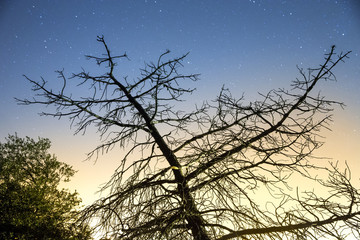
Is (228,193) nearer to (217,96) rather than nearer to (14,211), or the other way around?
(217,96)

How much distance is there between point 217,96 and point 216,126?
1.64 feet

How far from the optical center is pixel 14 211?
432 inches

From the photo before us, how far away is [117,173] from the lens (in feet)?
11.2

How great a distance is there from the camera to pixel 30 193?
37.3 ft

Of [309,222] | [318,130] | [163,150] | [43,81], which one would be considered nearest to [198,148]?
[163,150]

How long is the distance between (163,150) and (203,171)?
0.75 meters

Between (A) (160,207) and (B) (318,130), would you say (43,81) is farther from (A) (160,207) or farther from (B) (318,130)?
(B) (318,130)

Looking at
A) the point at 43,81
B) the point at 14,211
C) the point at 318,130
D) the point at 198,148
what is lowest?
the point at 318,130

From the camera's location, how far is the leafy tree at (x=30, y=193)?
33.7ft

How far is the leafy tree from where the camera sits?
1028 cm

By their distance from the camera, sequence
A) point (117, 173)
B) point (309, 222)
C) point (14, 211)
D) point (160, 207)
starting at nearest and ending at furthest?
point (309, 222), point (160, 207), point (117, 173), point (14, 211)

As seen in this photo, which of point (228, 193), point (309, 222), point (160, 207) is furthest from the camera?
point (160, 207)

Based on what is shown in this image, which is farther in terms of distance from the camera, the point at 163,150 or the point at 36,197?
the point at 36,197

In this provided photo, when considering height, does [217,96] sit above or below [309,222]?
above
